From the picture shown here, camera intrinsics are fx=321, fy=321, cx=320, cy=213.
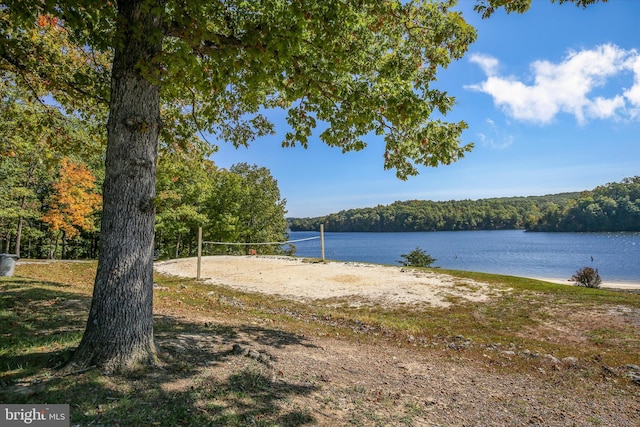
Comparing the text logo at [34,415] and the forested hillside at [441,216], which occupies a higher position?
the forested hillside at [441,216]

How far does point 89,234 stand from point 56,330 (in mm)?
36382

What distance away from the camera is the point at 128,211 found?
3.29 m

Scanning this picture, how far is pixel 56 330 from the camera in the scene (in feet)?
15.3

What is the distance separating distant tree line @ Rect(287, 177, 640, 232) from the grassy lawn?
331 ft

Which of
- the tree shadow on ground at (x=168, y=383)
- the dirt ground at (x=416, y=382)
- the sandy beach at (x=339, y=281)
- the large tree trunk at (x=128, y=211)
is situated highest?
the large tree trunk at (x=128, y=211)

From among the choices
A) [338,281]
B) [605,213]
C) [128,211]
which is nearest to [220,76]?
[128,211]

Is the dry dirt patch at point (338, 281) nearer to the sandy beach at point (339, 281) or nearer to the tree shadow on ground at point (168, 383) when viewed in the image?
the sandy beach at point (339, 281)

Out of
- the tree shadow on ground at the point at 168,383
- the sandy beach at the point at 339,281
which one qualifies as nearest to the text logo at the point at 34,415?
the tree shadow on ground at the point at 168,383

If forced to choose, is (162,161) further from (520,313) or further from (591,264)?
(591,264)

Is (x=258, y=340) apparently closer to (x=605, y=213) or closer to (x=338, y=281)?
(x=338, y=281)

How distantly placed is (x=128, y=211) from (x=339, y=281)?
9794mm

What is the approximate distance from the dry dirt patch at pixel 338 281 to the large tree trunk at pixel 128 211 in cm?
671

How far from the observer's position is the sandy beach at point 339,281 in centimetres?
982

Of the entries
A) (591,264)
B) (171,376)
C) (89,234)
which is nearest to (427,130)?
(171,376)
